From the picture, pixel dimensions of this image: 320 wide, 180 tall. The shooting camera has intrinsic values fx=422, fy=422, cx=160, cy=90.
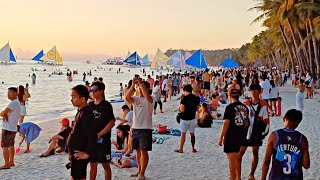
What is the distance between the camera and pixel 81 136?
14.3 ft

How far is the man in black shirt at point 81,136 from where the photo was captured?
434cm

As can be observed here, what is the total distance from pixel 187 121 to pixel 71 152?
4.54 metres

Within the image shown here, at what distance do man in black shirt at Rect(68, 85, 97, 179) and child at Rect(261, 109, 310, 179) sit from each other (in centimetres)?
184

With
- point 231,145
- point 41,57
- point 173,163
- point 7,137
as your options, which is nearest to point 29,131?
point 7,137

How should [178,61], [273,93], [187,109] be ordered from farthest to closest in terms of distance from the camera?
1. [178,61]
2. [273,93]
3. [187,109]

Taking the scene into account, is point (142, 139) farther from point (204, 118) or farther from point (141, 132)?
point (204, 118)

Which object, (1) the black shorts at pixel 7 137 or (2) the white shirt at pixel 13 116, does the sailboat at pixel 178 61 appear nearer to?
(1) the black shorts at pixel 7 137

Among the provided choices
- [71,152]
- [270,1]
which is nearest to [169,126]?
[71,152]

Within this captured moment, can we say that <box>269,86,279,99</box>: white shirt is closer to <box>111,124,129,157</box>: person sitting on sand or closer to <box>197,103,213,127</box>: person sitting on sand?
<box>197,103,213,127</box>: person sitting on sand

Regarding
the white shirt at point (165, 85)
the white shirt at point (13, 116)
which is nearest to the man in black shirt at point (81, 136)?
the white shirt at point (13, 116)

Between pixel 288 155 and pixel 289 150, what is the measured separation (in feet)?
0.18

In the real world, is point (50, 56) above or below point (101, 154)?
above

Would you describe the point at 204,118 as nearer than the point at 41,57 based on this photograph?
Yes

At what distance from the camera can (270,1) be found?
119ft
